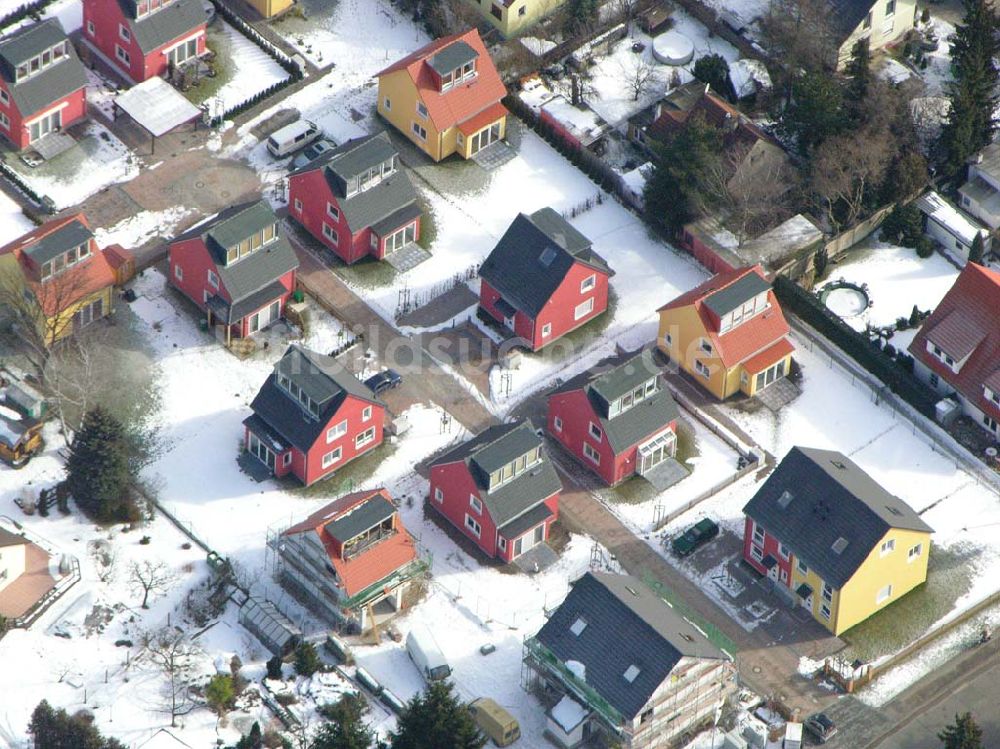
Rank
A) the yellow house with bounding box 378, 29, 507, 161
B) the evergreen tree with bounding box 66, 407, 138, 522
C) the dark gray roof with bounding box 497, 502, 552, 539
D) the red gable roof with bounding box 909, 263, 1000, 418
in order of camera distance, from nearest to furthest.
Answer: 1. the evergreen tree with bounding box 66, 407, 138, 522
2. the dark gray roof with bounding box 497, 502, 552, 539
3. the red gable roof with bounding box 909, 263, 1000, 418
4. the yellow house with bounding box 378, 29, 507, 161

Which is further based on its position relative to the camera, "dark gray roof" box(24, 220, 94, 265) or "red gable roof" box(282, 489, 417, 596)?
"dark gray roof" box(24, 220, 94, 265)

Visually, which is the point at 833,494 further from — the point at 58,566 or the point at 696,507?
the point at 58,566

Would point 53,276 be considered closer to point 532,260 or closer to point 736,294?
point 532,260

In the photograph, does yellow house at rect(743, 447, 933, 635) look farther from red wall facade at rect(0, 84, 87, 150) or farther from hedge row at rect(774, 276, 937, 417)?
red wall facade at rect(0, 84, 87, 150)

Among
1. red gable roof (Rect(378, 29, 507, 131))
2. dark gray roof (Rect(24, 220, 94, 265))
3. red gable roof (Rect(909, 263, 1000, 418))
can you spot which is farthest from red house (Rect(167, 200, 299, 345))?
red gable roof (Rect(909, 263, 1000, 418))

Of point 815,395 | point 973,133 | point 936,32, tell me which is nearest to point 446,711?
point 815,395

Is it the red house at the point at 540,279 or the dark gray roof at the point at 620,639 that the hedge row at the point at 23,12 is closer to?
the red house at the point at 540,279
